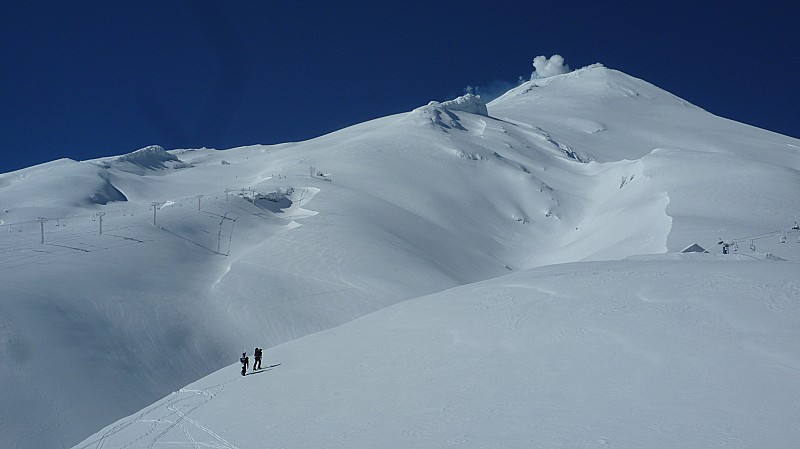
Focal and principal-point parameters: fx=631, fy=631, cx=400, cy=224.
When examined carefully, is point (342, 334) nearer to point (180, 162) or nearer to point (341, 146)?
point (341, 146)

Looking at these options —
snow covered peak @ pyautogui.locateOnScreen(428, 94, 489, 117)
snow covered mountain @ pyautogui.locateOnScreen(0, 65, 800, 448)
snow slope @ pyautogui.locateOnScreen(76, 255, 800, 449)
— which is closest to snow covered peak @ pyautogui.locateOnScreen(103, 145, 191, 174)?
snow covered mountain @ pyautogui.locateOnScreen(0, 65, 800, 448)

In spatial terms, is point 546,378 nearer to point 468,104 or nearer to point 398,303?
point 398,303

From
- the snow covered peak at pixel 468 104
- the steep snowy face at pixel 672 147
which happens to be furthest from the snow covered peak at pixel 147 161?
the steep snowy face at pixel 672 147

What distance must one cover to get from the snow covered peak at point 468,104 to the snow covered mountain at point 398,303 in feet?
93.6

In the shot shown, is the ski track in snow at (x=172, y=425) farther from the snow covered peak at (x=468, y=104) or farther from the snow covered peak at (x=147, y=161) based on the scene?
the snow covered peak at (x=468, y=104)

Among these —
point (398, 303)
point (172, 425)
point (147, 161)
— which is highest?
point (147, 161)

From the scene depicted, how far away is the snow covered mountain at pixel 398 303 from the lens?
13.1 m

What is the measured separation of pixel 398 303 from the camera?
2784 centimetres

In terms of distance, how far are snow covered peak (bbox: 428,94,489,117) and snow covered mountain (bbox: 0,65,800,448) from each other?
28.5m

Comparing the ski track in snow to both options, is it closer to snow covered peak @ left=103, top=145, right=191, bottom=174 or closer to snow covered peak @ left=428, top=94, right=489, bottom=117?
snow covered peak @ left=103, top=145, right=191, bottom=174

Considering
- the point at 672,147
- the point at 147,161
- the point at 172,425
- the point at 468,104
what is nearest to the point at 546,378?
the point at 172,425

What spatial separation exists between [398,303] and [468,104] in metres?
80.8

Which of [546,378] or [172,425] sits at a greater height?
[546,378]

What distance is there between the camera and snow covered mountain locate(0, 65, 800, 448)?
13.1 metres
